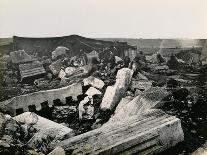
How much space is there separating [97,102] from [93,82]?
40cm

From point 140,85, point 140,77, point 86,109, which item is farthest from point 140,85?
point 86,109

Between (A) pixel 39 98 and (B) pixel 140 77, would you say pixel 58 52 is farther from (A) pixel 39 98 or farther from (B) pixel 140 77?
(B) pixel 140 77

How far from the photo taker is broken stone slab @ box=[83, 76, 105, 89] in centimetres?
467

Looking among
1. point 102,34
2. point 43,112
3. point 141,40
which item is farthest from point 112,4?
point 43,112

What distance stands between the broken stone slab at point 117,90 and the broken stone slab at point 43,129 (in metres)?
0.82

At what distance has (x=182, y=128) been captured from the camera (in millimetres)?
3885

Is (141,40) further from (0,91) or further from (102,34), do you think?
(0,91)

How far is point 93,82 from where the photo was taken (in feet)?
15.4

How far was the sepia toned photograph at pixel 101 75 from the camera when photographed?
3662 millimetres

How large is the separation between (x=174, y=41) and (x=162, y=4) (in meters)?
0.71

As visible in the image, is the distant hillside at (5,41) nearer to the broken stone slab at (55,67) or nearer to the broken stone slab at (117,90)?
the broken stone slab at (55,67)

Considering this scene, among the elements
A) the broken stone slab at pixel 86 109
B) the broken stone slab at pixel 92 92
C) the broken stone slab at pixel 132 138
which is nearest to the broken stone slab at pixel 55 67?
the broken stone slab at pixel 92 92

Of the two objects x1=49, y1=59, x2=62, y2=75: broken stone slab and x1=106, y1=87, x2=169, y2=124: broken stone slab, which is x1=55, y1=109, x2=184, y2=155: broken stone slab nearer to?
x1=106, y1=87, x2=169, y2=124: broken stone slab

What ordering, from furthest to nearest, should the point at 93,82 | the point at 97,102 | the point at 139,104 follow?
1. the point at 93,82
2. the point at 97,102
3. the point at 139,104
